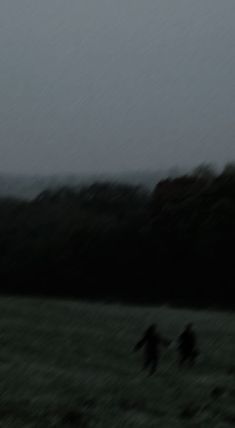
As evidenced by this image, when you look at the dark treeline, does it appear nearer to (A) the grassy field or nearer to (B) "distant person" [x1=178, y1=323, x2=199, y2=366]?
(A) the grassy field

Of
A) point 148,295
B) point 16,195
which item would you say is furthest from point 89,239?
point 16,195

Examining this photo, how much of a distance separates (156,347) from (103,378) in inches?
84.5

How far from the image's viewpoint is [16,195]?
3666 inches

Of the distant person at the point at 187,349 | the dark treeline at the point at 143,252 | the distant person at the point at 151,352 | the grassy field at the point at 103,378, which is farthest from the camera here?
the dark treeline at the point at 143,252

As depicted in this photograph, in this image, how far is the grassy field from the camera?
16.5m

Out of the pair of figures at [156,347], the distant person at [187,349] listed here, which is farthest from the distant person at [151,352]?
the distant person at [187,349]

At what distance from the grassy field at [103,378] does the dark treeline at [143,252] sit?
17.7 meters

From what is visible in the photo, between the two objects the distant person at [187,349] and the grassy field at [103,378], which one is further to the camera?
the distant person at [187,349]

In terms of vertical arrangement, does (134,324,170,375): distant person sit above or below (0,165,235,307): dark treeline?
below

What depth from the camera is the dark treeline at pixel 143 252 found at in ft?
185

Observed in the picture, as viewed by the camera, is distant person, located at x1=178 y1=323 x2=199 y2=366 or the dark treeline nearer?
distant person, located at x1=178 y1=323 x2=199 y2=366

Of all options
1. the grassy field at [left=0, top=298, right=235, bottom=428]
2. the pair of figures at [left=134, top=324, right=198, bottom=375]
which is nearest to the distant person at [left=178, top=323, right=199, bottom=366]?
the pair of figures at [left=134, top=324, right=198, bottom=375]

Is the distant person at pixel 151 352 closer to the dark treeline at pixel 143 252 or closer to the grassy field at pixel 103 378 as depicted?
the grassy field at pixel 103 378

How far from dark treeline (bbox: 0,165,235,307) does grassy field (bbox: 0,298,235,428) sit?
17736 millimetres
